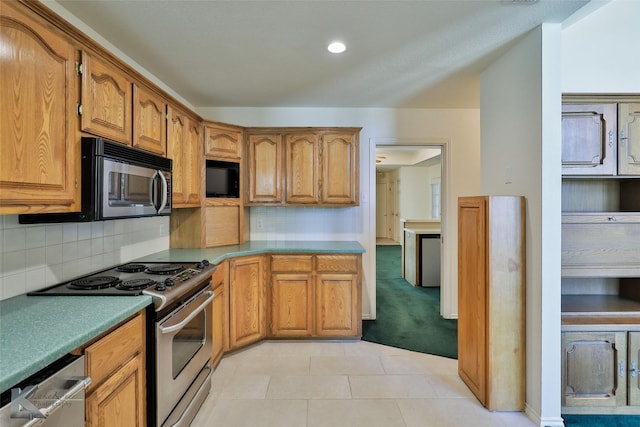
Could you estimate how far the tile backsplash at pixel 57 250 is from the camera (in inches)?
60.4

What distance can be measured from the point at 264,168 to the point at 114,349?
235cm

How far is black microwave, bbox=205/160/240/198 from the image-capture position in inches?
126

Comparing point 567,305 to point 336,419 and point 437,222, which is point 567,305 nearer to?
point 336,419

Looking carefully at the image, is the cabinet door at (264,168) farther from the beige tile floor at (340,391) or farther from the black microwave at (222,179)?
the beige tile floor at (340,391)

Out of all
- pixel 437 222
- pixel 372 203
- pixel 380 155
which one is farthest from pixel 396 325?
pixel 380 155

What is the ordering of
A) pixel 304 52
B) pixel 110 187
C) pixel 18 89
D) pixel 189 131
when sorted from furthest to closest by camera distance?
pixel 189 131
pixel 304 52
pixel 110 187
pixel 18 89

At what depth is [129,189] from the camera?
6.06 ft

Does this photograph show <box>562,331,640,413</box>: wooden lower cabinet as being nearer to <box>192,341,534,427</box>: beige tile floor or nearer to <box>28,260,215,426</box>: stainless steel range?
<box>192,341,534,427</box>: beige tile floor

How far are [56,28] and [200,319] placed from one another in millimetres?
1774

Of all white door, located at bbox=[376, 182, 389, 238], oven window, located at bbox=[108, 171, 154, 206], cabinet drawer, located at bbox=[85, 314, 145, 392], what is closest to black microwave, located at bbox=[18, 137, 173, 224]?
oven window, located at bbox=[108, 171, 154, 206]

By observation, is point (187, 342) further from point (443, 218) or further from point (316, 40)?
point (443, 218)

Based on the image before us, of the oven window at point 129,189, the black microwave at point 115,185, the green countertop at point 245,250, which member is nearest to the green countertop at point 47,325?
the black microwave at point 115,185

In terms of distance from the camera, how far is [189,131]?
9.28 feet

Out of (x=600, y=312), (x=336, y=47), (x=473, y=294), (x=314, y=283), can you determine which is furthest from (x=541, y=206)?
(x=314, y=283)
